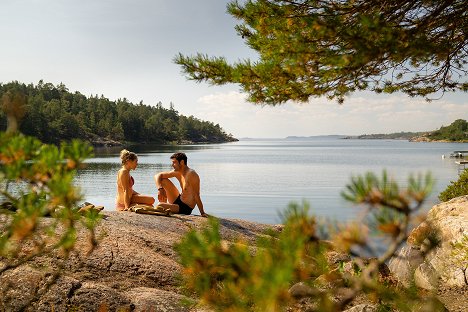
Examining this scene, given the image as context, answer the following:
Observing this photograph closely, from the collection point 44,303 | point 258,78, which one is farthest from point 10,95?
point 258,78

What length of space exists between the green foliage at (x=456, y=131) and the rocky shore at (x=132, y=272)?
165 m

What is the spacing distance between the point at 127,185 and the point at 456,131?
6874 inches

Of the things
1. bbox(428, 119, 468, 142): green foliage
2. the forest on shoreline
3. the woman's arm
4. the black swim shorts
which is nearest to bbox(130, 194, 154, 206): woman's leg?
the woman's arm

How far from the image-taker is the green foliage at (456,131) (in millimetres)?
157625

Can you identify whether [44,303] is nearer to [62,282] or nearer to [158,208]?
[62,282]

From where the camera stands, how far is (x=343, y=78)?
675cm

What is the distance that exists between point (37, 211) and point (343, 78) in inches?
208

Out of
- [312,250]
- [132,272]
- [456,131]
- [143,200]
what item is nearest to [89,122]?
[143,200]

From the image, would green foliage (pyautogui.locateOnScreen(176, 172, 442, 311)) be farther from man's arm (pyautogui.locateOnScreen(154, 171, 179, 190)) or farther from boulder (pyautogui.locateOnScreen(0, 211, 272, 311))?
man's arm (pyautogui.locateOnScreen(154, 171, 179, 190))

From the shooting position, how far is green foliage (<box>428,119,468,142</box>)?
6206 inches

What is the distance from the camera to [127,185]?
9758 mm

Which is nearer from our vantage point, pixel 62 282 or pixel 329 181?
pixel 62 282

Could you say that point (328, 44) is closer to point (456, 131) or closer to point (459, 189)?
point (459, 189)

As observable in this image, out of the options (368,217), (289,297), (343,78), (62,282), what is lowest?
(62,282)
